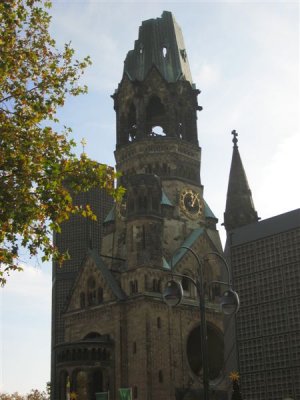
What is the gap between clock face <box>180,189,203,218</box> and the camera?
214 ft

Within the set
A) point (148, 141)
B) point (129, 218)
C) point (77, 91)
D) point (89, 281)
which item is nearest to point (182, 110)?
point (148, 141)

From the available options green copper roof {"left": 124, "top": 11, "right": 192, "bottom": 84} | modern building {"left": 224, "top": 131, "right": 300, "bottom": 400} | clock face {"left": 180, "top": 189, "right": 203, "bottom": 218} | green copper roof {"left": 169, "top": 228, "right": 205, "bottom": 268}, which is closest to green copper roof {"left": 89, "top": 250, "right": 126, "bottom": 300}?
green copper roof {"left": 169, "top": 228, "right": 205, "bottom": 268}

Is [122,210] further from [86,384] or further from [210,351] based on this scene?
[86,384]

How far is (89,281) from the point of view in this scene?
61812 mm

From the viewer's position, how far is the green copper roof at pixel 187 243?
60.2 meters

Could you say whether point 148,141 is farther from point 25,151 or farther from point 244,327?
point 25,151

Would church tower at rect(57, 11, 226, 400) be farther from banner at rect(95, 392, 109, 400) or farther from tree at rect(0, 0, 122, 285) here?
tree at rect(0, 0, 122, 285)

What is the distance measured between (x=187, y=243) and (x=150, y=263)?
702cm

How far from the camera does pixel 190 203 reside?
217 ft

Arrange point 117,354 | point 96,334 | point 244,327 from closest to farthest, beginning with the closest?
point 244,327 → point 117,354 → point 96,334

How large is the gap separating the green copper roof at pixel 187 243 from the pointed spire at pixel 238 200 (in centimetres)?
329

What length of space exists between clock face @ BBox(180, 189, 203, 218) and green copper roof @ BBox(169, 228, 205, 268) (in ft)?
7.25

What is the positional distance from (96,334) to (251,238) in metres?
19.9

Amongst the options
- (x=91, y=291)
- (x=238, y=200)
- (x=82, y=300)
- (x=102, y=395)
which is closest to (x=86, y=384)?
(x=102, y=395)
